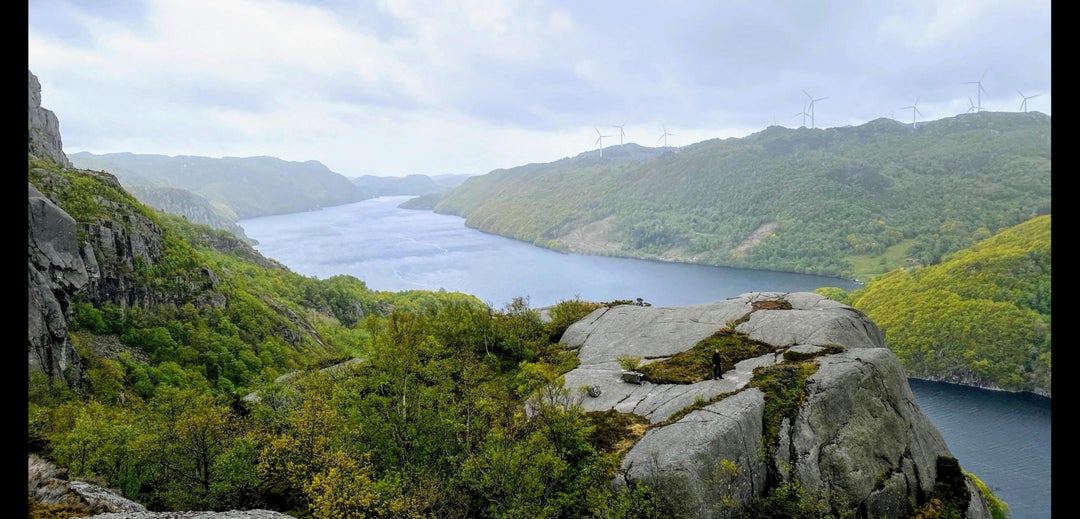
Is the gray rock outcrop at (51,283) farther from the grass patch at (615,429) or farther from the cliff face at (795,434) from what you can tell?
the grass patch at (615,429)

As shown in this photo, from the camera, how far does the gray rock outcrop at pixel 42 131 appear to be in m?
76.6

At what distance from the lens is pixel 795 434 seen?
22188 mm

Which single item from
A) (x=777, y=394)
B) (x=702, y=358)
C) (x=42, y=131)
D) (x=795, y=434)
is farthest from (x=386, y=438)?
(x=42, y=131)

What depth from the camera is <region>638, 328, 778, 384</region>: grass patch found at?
27.2m

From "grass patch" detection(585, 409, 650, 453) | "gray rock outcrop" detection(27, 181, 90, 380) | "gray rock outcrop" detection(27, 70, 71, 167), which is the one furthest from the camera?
"gray rock outcrop" detection(27, 70, 71, 167)

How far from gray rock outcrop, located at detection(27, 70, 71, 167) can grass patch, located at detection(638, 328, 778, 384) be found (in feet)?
302

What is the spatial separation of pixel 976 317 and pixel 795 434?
132 meters

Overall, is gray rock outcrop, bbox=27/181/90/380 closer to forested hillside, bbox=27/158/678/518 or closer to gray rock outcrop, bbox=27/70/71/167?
forested hillside, bbox=27/158/678/518

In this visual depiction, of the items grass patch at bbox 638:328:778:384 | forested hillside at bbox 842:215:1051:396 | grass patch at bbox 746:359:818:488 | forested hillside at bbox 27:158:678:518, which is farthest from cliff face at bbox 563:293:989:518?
forested hillside at bbox 842:215:1051:396

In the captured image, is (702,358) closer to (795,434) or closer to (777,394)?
(777,394)

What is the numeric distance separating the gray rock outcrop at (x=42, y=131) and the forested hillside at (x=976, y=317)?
14852 cm

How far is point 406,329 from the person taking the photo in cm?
2623

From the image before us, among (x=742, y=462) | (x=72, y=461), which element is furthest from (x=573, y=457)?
(x=72, y=461)

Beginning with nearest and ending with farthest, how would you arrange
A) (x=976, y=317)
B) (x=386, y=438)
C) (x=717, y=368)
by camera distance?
(x=386, y=438), (x=717, y=368), (x=976, y=317)
